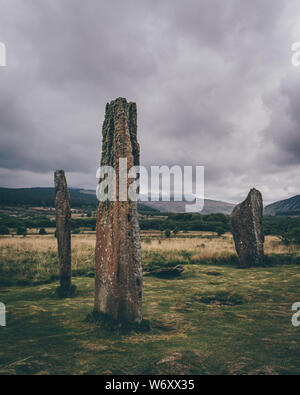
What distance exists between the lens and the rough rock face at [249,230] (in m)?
13.9

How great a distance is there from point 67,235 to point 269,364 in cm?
672

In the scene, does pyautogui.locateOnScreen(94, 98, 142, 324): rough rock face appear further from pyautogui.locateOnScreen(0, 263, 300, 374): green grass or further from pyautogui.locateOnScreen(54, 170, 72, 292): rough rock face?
pyautogui.locateOnScreen(54, 170, 72, 292): rough rock face

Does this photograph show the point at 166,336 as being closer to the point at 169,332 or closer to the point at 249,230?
the point at 169,332

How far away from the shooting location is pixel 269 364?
3900 mm

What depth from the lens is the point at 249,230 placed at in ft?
46.3

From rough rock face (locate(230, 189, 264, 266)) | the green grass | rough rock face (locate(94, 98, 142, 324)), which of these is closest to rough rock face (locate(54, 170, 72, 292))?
the green grass

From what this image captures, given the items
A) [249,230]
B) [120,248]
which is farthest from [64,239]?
[249,230]

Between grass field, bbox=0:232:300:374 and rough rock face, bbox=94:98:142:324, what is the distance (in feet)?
1.70

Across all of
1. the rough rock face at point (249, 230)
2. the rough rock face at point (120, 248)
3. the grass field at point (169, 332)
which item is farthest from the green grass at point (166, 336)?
the rough rock face at point (249, 230)

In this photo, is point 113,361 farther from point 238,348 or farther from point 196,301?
point 196,301

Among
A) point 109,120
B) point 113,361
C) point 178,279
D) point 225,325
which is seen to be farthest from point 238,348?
point 178,279

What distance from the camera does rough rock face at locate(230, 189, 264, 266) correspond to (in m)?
13.9

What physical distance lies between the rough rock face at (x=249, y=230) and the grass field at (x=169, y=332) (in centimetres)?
323
